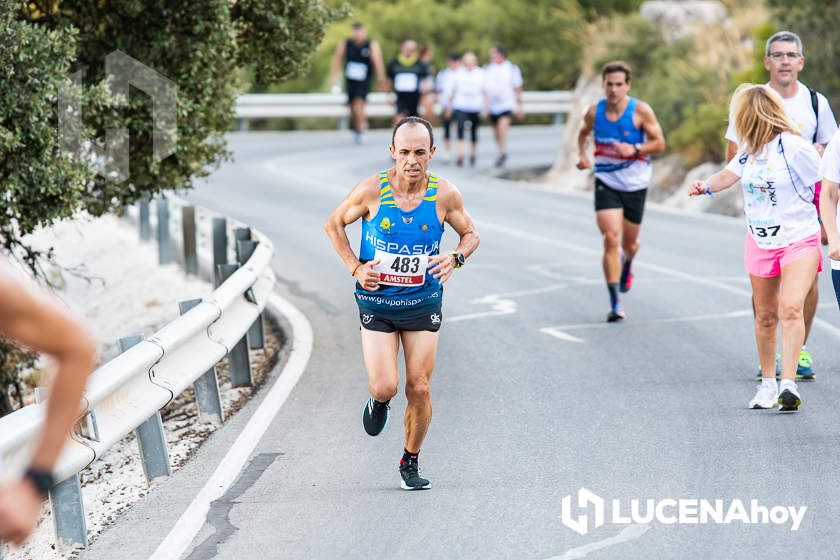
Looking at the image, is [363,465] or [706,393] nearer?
[363,465]

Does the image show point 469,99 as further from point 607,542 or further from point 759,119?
point 607,542

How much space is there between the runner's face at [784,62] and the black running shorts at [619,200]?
270 centimetres

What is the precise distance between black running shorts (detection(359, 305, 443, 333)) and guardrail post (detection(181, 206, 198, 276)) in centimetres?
925

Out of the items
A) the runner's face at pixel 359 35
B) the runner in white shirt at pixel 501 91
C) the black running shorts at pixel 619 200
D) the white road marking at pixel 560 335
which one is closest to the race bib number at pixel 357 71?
the runner's face at pixel 359 35

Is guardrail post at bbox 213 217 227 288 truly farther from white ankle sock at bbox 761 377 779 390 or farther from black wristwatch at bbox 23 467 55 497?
black wristwatch at bbox 23 467 55 497

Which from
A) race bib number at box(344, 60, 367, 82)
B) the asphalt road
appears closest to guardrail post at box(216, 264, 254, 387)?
the asphalt road

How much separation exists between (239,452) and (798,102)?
15.5ft

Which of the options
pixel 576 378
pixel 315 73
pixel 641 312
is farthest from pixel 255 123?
pixel 576 378

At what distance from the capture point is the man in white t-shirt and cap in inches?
400

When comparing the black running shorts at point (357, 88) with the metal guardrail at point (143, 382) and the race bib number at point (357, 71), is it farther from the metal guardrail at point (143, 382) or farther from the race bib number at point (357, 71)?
the metal guardrail at point (143, 382)

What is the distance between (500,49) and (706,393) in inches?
833

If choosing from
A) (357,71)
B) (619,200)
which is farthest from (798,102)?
(357,71)

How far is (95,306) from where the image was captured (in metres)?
17.4

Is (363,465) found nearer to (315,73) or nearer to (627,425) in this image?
(627,425)
